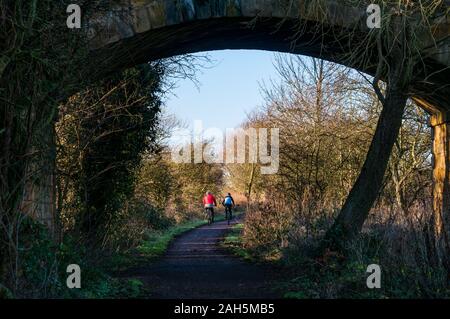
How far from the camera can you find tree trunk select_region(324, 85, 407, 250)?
9.89 m

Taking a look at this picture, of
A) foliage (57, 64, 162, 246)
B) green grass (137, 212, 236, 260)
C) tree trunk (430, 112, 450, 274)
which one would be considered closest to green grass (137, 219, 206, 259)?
green grass (137, 212, 236, 260)

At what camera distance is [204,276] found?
10.9 meters

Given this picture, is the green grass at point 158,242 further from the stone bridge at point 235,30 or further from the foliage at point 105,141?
the stone bridge at point 235,30

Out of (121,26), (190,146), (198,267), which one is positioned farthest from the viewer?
(190,146)

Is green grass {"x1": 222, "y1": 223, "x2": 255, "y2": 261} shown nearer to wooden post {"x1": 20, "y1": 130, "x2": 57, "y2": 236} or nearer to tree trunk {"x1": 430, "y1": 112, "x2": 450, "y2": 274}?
tree trunk {"x1": 430, "y1": 112, "x2": 450, "y2": 274}

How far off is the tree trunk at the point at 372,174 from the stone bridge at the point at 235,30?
623 millimetres

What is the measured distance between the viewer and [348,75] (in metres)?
17.3

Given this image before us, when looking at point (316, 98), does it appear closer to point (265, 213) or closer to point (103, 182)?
point (265, 213)

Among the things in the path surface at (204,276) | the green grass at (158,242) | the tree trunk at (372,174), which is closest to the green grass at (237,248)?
the path surface at (204,276)

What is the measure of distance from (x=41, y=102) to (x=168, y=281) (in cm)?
489

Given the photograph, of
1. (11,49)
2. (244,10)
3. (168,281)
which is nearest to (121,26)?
(244,10)

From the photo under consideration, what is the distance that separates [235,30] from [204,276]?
4739 mm

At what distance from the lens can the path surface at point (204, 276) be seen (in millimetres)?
8859

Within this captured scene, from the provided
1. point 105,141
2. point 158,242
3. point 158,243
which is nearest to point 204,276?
point 105,141
